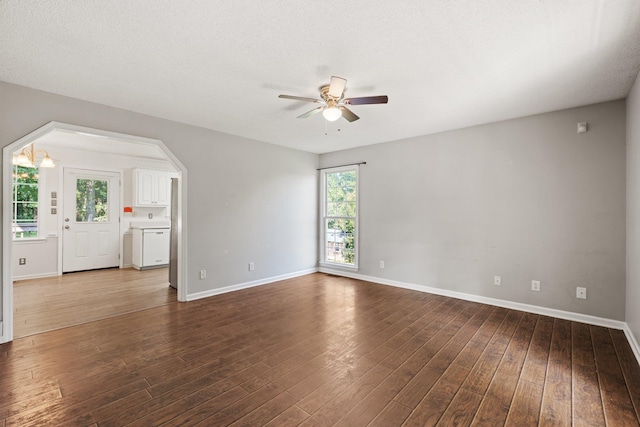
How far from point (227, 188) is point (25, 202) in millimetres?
4201

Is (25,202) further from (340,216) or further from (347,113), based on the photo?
(347,113)

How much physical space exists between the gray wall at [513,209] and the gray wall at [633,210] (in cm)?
24

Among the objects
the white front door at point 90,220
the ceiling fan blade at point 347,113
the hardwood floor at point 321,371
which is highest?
the ceiling fan blade at point 347,113

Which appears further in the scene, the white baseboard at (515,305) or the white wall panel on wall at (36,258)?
the white wall panel on wall at (36,258)

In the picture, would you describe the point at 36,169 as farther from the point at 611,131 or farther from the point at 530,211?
the point at 611,131

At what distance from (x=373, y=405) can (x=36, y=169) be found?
7228 mm

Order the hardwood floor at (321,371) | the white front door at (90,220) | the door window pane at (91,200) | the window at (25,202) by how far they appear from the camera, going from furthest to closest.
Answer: the door window pane at (91,200), the white front door at (90,220), the window at (25,202), the hardwood floor at (321,371)

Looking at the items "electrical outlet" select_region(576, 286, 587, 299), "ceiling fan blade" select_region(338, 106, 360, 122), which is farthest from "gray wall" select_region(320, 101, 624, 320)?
"ceiling fan blade" select_region(338, 106, 360, 122)

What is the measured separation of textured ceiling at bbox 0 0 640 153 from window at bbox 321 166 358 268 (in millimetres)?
2384

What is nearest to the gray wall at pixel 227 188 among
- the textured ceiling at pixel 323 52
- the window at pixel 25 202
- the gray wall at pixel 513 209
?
the textured ceiling at pixel 323 52

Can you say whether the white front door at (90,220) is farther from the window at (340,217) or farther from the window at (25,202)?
the window at (340,217)

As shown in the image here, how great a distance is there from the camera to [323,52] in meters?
2.33

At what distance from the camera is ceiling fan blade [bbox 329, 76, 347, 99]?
96.6 inches

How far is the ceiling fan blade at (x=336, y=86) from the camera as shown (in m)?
2.45
